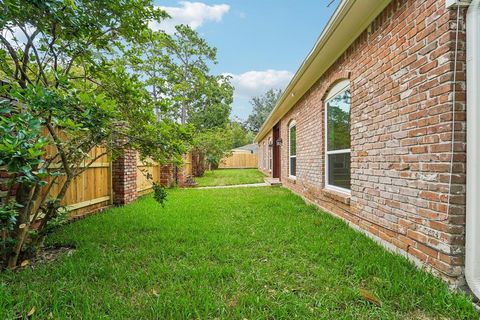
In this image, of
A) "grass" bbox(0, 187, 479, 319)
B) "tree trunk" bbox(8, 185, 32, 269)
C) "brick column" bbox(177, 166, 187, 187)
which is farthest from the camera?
"brick column" bbox(177, 166, 187, 187)

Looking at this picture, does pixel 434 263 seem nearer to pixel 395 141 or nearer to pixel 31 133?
pixel 395 141

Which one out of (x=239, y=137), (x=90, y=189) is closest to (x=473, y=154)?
(x=90, y=189)

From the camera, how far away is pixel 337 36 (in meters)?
4.11

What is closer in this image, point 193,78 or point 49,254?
point 49,254

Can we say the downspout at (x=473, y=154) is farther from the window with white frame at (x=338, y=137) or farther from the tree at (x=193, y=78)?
the tree at (x=193, y=78)

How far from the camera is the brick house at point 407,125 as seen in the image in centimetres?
221

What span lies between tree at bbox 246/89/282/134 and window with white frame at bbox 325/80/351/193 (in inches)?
1905

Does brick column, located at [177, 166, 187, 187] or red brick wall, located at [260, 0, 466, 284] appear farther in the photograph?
brick column, located at [177, 166, 187, 187]

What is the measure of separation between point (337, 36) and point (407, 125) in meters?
2.03

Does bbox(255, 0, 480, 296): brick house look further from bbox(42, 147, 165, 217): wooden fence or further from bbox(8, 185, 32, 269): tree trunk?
bbox(8, 185, 32, 269): tree trunk

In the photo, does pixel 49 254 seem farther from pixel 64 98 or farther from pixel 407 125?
pixel 407 125

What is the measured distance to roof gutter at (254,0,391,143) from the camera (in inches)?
132

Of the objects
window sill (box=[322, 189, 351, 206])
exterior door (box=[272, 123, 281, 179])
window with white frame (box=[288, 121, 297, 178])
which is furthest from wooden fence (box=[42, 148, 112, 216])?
exterior door (box=[272, 123, 281, 179])

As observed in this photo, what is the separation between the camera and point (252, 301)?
2.14 m
